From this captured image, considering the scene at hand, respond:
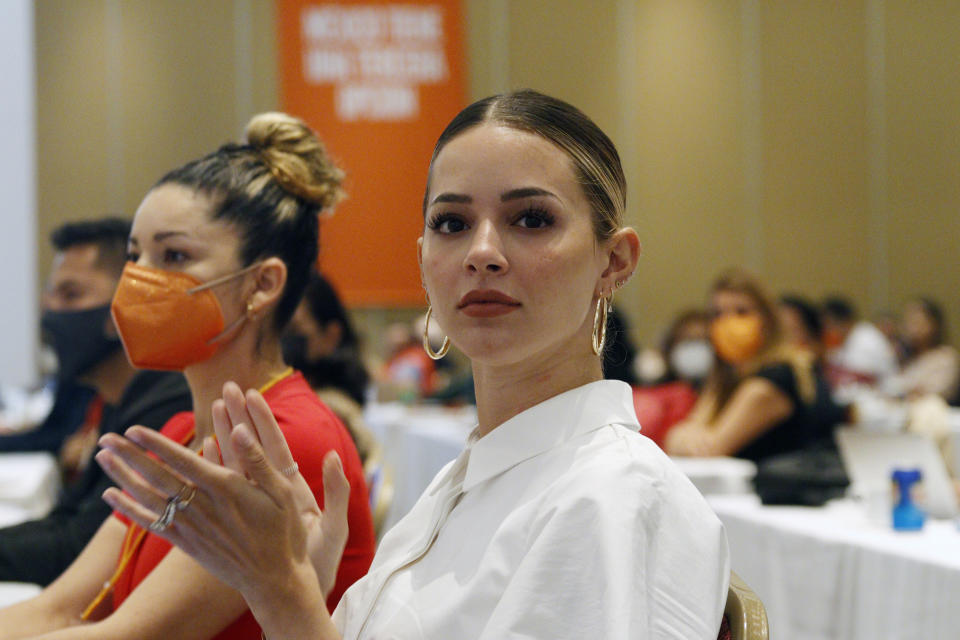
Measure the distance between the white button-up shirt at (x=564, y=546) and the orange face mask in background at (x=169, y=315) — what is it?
2.19 ft

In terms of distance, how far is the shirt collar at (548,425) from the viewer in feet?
3.70

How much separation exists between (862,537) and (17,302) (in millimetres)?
6085

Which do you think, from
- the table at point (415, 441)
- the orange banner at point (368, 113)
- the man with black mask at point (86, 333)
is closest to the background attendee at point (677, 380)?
the table at point (415, 441)

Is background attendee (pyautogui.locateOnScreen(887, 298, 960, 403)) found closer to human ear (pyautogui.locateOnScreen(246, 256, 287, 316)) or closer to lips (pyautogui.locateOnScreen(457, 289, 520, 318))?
human ear (pyautogui.locateOnScreen(246, 256, 287, 316))

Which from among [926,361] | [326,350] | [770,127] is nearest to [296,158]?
[326,350]

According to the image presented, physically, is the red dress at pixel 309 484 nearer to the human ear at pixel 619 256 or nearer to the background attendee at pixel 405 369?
the human ear at pixel 619 256

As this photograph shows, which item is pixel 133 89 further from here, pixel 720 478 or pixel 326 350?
pixel 720 478

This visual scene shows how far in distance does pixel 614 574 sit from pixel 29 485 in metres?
3.05

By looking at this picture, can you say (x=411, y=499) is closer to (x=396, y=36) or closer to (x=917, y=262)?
(x=396, y=36)

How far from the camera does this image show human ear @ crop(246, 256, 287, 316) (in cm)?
176

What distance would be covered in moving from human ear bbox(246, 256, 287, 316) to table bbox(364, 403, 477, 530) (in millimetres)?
2783

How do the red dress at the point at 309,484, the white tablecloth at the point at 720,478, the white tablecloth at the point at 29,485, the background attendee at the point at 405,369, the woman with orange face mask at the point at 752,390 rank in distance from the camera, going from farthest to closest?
the background attendee at the point at 405,369
the woman with orange face mask at the point at 752,390
the white tablecloth at the point at 720,478
the white tablecloth at the point at 29,485
the red dress at the point at 309,484

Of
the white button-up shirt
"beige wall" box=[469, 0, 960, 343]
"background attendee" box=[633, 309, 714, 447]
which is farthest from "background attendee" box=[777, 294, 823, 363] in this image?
the white button-up shirt

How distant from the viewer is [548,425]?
1.14 m
